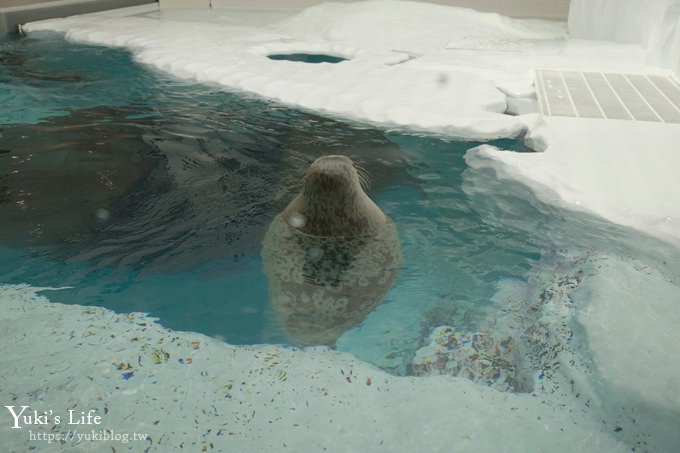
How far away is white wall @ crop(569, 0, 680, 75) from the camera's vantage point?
6.88 m

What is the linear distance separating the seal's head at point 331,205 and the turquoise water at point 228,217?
1.03ft

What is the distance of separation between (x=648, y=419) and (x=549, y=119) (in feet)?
11.3

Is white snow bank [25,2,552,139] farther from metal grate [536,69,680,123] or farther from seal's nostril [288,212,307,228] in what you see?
seal's nostril [288,212,307,228]

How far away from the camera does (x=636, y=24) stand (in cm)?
855

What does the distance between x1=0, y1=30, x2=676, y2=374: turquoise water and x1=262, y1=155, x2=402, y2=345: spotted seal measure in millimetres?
87

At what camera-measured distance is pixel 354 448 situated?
1.91m

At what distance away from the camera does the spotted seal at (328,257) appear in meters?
2.62

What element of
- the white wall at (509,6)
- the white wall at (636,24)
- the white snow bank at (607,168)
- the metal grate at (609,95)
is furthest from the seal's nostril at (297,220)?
the white wall at (509,6)

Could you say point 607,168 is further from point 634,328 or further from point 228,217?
point 228,217

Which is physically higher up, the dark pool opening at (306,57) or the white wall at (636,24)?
the white wall at (636,24)

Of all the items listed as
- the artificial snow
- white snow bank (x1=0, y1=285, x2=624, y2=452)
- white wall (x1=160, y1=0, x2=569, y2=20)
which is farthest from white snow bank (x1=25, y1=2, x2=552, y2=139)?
white snow bank (x1=0, y1=285, x2=624, y2=452)

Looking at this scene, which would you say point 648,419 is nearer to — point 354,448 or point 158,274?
point 354,448

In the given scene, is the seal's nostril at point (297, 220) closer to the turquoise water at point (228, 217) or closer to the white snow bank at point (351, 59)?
the turquoise water at point (228, 217)

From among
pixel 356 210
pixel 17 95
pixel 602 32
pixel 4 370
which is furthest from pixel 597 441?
pixel 602 32
